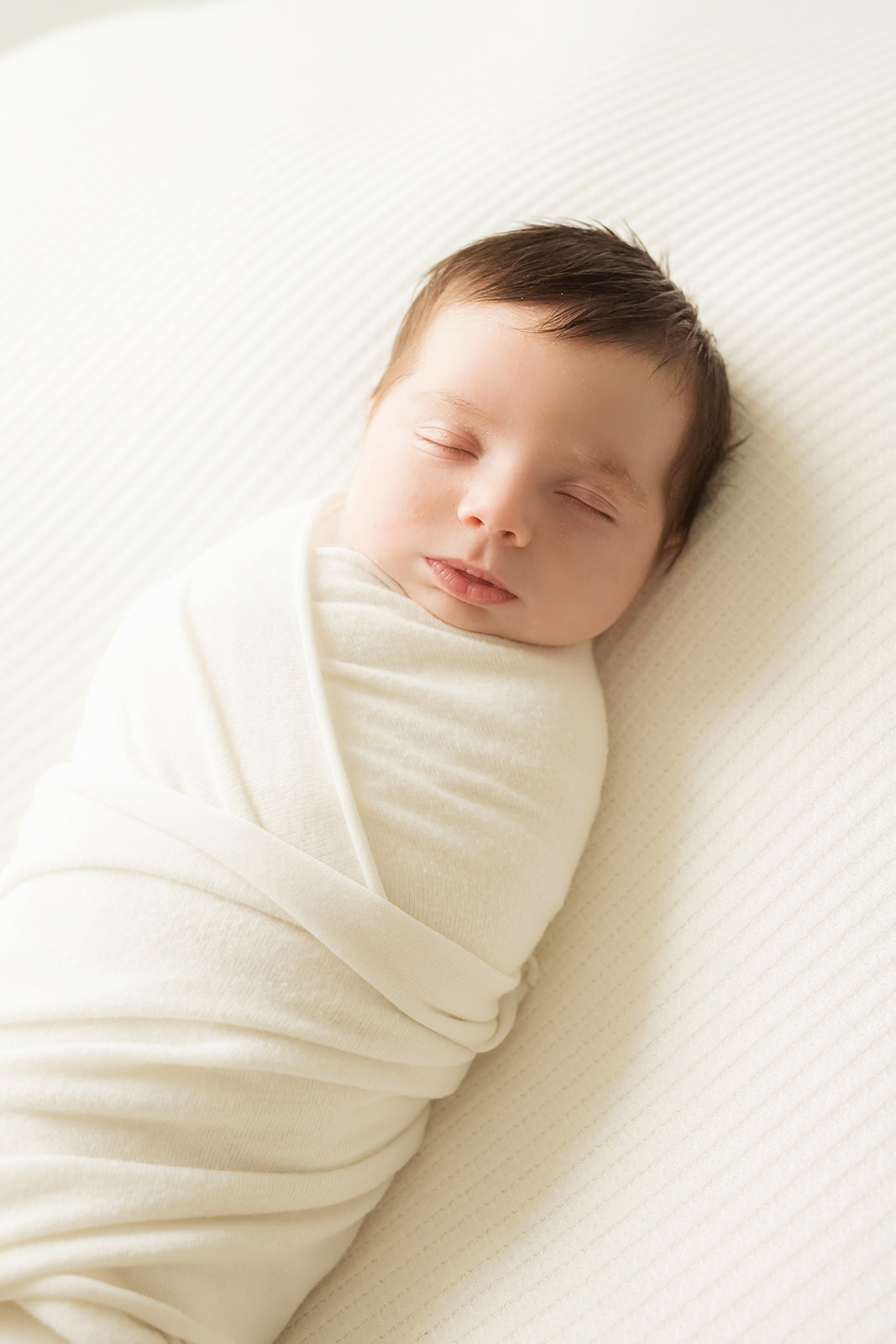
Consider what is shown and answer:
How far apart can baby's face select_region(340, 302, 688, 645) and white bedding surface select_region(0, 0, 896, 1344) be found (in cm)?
14

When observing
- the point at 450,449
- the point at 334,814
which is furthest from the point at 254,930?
the point at 450,449

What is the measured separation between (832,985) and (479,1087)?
1.10 ft

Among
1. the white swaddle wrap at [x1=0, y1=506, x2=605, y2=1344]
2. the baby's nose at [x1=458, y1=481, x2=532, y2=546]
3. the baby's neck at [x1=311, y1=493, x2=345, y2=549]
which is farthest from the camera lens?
the baby's neck at [x1=311, y1=493, x2=345, y2=549]

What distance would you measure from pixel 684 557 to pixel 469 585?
10.6 inches

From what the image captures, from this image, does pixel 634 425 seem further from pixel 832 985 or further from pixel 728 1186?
pixel 728 1186

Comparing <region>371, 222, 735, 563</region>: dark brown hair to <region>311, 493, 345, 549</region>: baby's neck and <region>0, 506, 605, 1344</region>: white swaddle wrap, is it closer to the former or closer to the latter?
<region>311, 493, 345, 549</region>: baby's neck

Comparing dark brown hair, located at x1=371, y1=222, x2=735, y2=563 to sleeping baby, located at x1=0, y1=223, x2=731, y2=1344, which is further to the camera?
dark brown hair, located at x1=371, y1=222, x2=735, y2=563

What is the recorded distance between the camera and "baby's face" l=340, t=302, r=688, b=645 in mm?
987

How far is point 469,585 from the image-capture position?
39.5 inches

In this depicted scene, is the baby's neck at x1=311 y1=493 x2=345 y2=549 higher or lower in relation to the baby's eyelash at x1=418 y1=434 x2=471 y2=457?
lower

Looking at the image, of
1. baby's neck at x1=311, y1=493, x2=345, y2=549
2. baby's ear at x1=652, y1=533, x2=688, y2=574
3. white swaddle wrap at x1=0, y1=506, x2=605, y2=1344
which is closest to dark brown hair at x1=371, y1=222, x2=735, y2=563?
baby's ear at x1=652, y1=533, x2=688, y2=574

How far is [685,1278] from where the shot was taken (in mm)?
837

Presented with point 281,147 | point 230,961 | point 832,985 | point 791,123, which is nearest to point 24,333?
point 281,147

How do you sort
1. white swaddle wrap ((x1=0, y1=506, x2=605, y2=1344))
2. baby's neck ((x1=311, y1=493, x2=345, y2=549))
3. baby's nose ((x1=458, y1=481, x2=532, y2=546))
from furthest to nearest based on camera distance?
baby's neck ((x1=311, y1=493, x2=345, y2=549)) → baby's nose ((x1=458, y1=481, x2=532, y2=546)) → white swaddle wrap ((x1=0, y1=506, x2=605, y2=1344))
